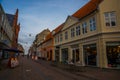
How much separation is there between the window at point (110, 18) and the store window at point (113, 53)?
2.89 m

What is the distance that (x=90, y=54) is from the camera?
814 inches

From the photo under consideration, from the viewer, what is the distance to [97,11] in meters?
19.1

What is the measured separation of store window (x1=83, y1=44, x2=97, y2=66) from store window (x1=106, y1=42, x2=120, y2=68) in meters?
2.26

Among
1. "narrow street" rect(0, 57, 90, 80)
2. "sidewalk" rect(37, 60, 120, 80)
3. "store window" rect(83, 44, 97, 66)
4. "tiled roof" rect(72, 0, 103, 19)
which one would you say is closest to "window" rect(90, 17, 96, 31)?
"tiled roof" rect(72, 0, 103, 19)

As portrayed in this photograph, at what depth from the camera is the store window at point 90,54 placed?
771 inches

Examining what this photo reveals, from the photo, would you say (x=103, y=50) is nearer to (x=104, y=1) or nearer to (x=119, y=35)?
(x=119, y=35)

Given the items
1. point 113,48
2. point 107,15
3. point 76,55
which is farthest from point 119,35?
point 76,55

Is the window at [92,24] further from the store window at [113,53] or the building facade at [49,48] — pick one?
the building facade at [49,48]

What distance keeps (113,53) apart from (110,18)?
16.6ft

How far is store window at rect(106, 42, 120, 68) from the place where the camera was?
17.1 metres

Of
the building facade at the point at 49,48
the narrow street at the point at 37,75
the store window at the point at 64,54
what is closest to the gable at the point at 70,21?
the store window at the point at 64,54

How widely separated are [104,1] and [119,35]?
5.55m

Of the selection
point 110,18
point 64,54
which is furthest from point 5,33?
point 110,18

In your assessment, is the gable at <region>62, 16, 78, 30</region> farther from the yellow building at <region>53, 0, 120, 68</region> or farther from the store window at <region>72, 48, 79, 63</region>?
the store window at <region>72, 48, 79, 63</region>
